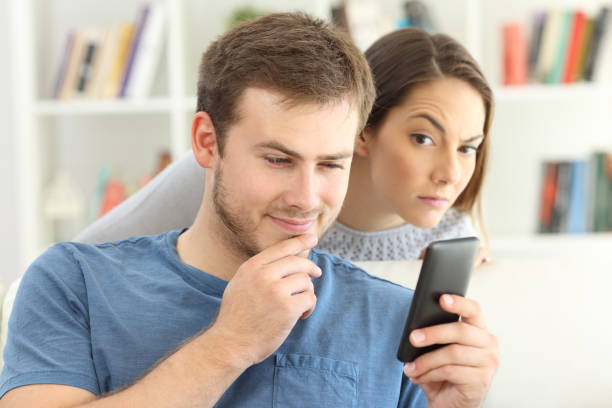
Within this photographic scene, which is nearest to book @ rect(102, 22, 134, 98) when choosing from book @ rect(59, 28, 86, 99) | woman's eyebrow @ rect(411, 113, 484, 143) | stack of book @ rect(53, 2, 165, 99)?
stack of book @ rect(53, 2, 165, 99)

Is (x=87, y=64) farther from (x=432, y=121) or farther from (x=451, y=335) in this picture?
(x=451, y=335)

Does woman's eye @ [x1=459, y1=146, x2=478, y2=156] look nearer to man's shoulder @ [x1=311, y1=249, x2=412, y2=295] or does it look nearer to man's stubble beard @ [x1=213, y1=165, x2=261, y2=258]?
man's shoulder @ [x1=311, y1=249, x2=412, y2=295]

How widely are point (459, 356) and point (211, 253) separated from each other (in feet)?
1.47

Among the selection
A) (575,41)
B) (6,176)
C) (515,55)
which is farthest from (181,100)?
(575,41)

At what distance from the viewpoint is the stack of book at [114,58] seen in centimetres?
305

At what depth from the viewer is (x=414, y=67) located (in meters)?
1.65

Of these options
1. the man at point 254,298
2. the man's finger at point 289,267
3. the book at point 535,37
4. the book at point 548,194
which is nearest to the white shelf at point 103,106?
the book at point 535,37

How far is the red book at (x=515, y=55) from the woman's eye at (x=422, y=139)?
5.08ft

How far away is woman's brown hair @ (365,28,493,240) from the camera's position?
5.38ft

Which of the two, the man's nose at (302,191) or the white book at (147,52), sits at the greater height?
the white book at (147,52)

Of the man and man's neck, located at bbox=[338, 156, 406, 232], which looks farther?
man's neck, located at bbox=[338, 156, 406, 232]

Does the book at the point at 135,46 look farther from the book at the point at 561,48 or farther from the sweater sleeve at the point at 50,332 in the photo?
the sweater sleeve at the point at 50,332

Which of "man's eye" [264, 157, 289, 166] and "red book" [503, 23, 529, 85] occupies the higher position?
"red book" [503, 23, 529, 85]

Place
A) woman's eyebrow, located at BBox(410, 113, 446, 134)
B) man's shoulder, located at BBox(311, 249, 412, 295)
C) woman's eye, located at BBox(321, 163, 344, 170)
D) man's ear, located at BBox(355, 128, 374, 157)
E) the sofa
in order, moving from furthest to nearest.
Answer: man's ear, located at BBox(355, 128, 374, 157) < woman's eyebrow, located at BBox(410, 113, 446, 134) < the sofa < man's shoulder, located at BBox(311, 249, 412, 295) < woman's eye, located at BBox(321, 163, 344, 170)
